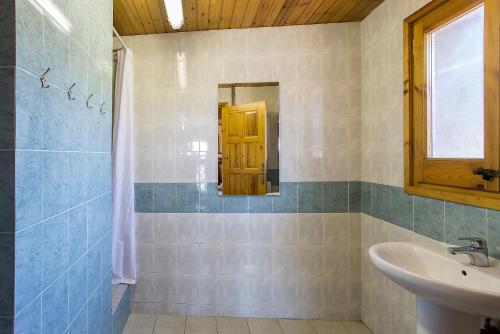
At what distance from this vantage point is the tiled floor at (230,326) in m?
2.16

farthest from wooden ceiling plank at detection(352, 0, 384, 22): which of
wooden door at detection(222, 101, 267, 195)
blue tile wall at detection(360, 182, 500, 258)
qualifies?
blue tile wall at detection(360, 182, 500, 258)

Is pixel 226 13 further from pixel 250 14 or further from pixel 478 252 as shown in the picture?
pixel 478 252

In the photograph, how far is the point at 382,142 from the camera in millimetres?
2018

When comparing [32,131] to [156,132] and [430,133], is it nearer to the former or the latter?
[156,132]

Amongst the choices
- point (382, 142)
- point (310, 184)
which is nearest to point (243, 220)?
point (310, 184)

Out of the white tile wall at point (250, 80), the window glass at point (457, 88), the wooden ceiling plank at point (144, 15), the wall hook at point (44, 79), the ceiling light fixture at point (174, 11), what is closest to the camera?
the wall hook at point (44, 79)

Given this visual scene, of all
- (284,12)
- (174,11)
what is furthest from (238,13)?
(174,11)

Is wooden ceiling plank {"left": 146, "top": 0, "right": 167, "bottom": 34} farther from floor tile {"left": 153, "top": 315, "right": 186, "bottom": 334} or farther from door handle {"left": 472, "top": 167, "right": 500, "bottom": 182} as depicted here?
floor tile {"left": 153, "top": 315, "right": 186, "bottom": 334}

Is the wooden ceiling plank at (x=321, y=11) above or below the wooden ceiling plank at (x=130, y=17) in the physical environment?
above

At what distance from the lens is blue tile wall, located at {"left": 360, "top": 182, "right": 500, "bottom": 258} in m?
1.23

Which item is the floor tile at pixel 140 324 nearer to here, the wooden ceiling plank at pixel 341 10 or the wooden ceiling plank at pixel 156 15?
the wooden ceiling plank at pixel 156 15

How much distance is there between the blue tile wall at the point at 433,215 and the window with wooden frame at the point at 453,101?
2.1 inches
